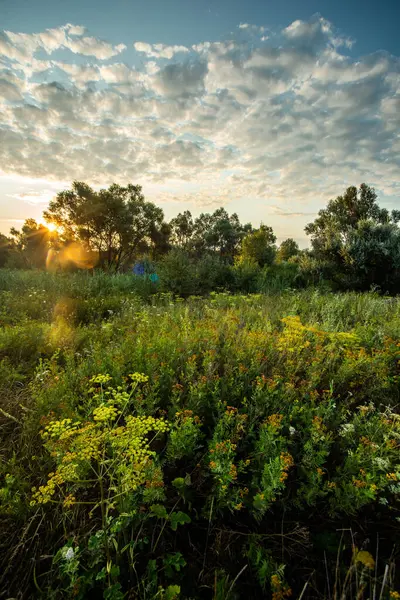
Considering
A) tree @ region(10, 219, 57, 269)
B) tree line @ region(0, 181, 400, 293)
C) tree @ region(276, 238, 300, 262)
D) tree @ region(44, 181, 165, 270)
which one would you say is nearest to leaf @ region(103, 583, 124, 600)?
tree line @ region(0, 181, 400, 293)

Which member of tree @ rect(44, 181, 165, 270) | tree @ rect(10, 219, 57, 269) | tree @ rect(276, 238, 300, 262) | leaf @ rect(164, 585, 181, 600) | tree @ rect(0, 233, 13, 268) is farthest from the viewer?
tree @ rect(276, 238, 300, 262)

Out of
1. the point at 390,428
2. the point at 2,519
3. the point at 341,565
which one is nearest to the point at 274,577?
the point at 341,565

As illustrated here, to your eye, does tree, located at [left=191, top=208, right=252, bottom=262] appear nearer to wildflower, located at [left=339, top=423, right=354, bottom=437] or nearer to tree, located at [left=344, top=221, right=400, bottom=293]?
tree, located at [left=344, top=221, right=400, bottom=293]

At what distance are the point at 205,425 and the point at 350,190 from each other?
2891 centimetres

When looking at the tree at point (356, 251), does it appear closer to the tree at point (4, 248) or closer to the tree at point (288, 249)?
the tree at point (288, 249)

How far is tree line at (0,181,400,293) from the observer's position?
466 inches

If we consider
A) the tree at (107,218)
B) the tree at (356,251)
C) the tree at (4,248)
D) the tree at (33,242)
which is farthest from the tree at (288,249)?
the tree at (4,248)

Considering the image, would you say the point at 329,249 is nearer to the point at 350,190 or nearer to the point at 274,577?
the point at 274,577

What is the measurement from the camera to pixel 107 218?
27.8m

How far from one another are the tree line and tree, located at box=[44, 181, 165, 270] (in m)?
0.09

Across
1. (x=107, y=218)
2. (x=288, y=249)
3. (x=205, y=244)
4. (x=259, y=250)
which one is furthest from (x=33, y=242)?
(x=288, y=249)

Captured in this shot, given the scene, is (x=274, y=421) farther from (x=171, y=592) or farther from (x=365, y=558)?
(x=171, y=592)

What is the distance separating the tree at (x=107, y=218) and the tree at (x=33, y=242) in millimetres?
8911

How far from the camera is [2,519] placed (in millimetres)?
1644
